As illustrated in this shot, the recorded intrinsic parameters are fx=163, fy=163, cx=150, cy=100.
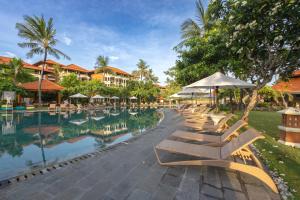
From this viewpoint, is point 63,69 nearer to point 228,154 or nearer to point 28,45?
point 28,45

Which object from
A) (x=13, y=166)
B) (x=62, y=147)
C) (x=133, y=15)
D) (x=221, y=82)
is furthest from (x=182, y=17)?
(x=13, y=166)

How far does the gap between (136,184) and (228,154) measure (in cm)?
163

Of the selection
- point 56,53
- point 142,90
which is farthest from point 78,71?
point 56,53

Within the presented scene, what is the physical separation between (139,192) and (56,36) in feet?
80.3

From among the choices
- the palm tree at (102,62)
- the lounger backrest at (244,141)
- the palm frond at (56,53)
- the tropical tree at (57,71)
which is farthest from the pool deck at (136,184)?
the tropical tree at (57,71)

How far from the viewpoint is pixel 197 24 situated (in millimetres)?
15484

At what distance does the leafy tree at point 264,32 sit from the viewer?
5.36 meters

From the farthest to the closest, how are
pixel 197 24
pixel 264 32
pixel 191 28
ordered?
pixel 191 28 < pixel 197 24 < pixel 264 32

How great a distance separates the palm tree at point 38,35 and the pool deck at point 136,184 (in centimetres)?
2182

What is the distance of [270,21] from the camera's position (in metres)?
5.64

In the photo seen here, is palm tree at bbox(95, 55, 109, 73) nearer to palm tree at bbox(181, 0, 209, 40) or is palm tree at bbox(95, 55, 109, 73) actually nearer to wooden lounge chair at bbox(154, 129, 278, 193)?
palm tree at bbox(181, 0, 209, 40)

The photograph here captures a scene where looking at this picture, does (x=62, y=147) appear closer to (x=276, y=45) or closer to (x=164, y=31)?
(x=276, y=45)

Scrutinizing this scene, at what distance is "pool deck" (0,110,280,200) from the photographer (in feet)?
8.04

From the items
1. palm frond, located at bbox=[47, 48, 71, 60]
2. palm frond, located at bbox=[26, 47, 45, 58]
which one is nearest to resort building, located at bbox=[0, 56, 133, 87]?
palm frond, located at bbox=[47, 48, 71, 60]
